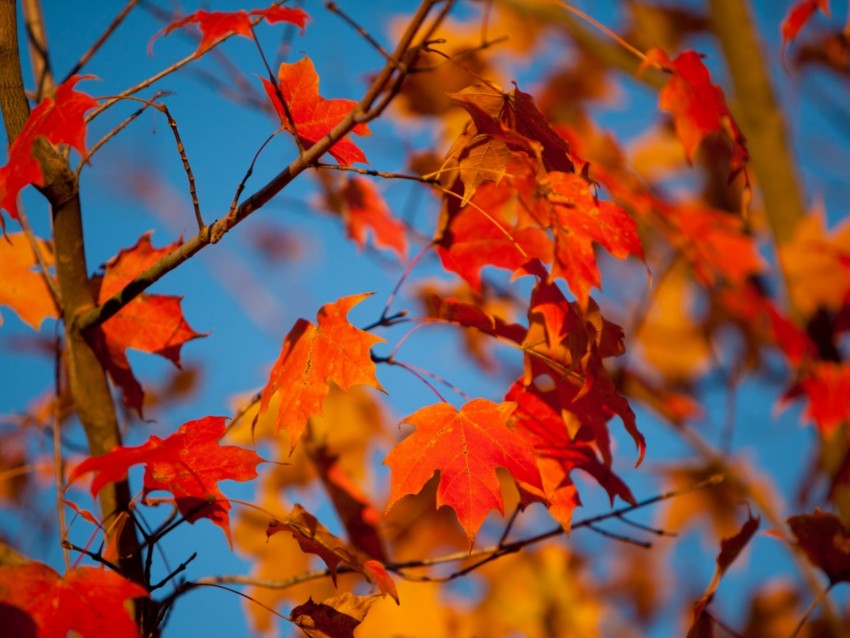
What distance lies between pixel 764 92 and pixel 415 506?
163 cm

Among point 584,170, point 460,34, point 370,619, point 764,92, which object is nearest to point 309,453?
point 584,170

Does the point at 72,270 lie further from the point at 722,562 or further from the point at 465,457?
the point at 722,562

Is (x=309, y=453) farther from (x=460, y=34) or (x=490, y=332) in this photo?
(x=460, y=34)

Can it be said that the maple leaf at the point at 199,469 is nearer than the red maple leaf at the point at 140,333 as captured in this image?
Yes

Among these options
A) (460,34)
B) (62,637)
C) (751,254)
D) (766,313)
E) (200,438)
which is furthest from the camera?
(460,34)

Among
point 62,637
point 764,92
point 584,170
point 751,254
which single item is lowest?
point 62,637

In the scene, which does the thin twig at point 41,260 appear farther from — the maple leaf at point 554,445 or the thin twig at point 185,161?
the maple leaf at point 554,445

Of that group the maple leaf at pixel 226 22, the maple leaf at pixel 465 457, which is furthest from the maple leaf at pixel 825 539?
the maple leaf at pixel 226 22

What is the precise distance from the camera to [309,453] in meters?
1.35

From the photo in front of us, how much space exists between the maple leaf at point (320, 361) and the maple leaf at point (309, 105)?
0.22m

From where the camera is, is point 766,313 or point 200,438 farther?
point 766,313

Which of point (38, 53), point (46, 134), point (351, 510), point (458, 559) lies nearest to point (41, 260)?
point (46, 134)

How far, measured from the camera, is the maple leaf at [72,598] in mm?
776

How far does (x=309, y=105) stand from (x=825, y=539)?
1.01 metres
